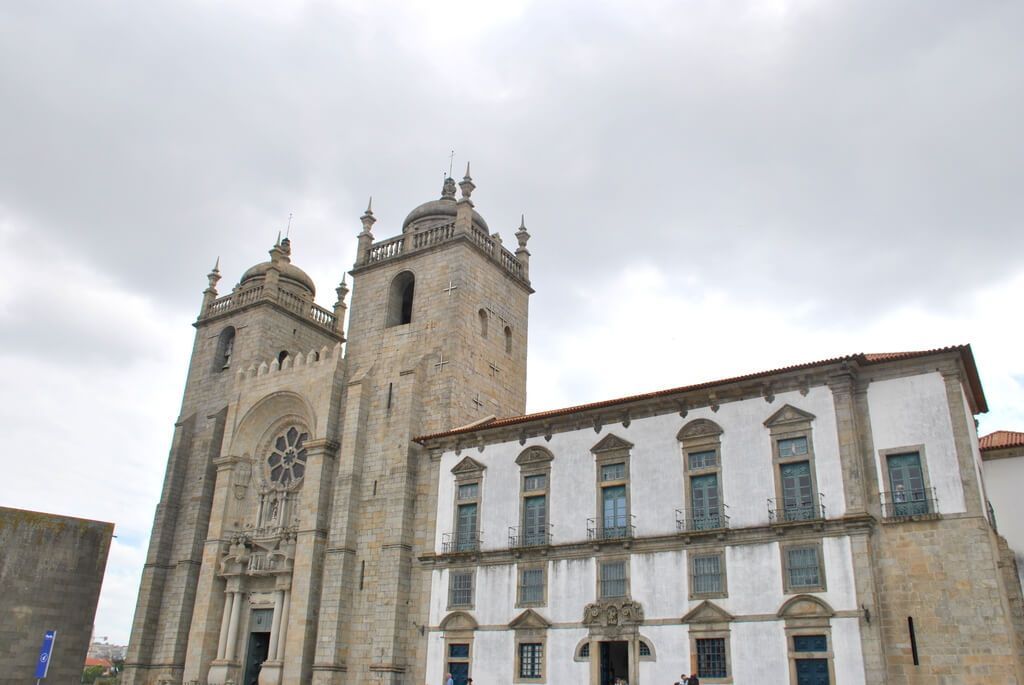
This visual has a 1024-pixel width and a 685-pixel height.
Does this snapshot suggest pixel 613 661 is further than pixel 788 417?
Yes

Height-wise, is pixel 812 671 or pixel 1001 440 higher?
pixel 1001 440

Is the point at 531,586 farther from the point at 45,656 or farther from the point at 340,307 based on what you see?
the point at 340,307

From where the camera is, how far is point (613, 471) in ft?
81.6

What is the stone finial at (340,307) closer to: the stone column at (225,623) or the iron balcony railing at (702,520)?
the stone column at (225,623)

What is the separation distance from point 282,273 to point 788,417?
27174 millimetres

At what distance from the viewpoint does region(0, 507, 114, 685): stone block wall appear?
30203 millimetres

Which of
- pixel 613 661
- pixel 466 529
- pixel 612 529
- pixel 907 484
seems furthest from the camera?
pixel 466 529

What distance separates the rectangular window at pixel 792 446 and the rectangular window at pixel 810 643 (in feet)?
14.5

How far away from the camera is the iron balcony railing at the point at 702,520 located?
73.0 feet

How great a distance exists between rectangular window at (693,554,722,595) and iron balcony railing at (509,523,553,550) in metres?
4.65

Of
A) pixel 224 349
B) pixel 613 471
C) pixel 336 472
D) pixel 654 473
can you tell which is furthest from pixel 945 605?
pixel 224 349

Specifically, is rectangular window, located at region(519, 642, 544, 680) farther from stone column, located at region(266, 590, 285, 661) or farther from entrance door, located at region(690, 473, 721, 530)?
stone column, located at region(266, 590, 285, 661)

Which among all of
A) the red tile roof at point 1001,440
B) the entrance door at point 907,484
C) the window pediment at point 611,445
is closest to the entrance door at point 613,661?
the window pediment at point 611,445

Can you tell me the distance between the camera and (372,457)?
3044cm
